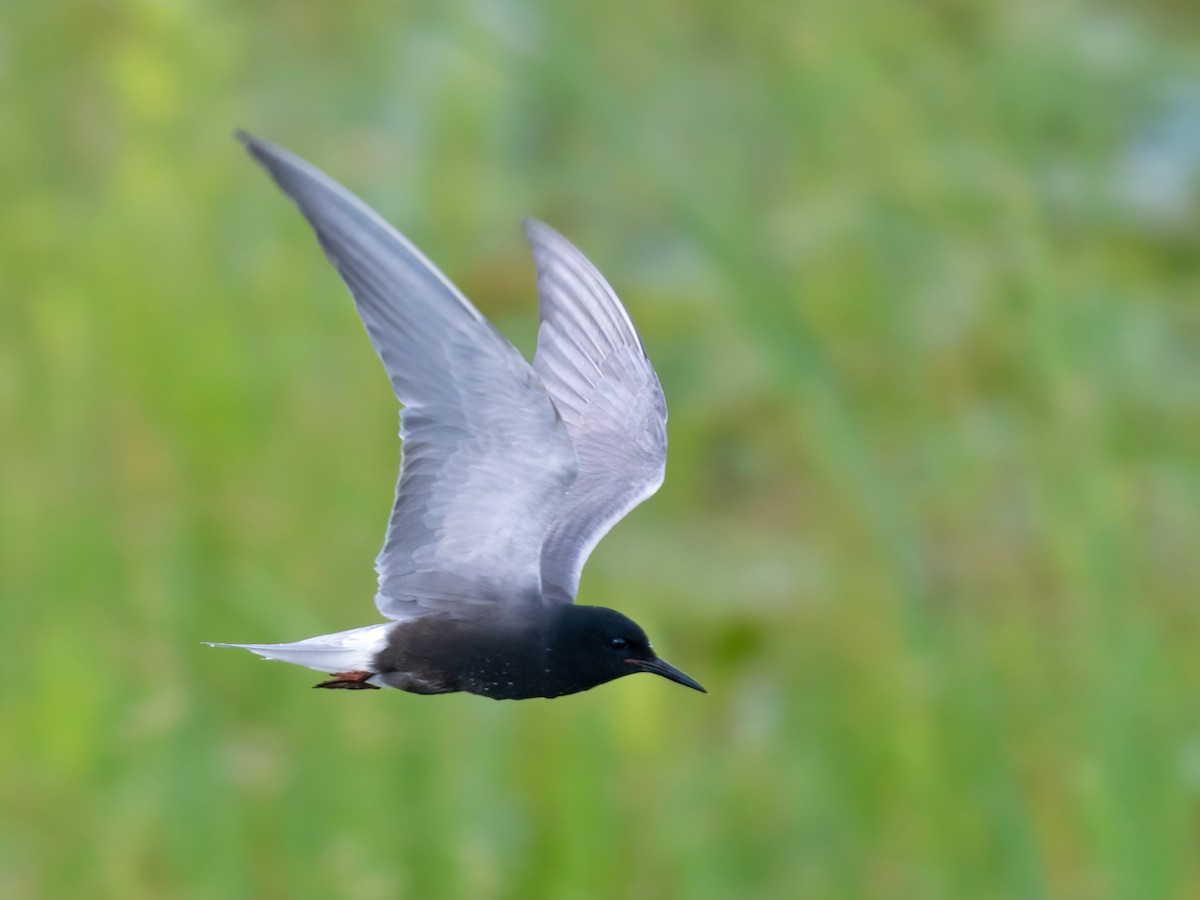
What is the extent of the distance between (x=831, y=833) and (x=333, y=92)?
3238 mm

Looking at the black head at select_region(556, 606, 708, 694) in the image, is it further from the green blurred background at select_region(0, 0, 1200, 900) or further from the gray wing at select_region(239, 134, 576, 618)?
the green blurred background at select_region(0, 0, 1200, 900)

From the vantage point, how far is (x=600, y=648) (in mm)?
1451

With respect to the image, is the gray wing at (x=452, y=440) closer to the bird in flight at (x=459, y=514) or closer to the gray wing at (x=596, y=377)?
the bird in flight at (x=459, y=514)

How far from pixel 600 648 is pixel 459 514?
14 cm

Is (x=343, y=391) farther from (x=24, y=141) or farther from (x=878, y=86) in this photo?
(x=24, y=141)

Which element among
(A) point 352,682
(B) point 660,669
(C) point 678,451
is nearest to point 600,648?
(B) point 660,669

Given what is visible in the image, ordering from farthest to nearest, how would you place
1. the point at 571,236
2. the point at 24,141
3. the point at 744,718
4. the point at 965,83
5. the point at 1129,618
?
the point at 24,141, the point at 571,236, the point at 965,83, the point at 744,718, the point at 1129,618

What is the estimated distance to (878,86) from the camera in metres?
3.70

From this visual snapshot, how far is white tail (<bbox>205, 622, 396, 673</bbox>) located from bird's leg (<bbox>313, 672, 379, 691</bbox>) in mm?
11

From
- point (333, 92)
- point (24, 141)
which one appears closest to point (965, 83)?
point (333, 92)

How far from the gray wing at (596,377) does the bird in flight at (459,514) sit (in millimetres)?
263

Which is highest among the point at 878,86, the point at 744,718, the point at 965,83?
the point at 965,83

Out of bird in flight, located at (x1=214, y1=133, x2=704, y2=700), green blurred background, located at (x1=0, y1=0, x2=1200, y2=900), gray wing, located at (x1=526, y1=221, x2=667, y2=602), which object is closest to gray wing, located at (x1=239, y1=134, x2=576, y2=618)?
bird in flight, located at (x1=214, y1=133, x2=704, y2=700)

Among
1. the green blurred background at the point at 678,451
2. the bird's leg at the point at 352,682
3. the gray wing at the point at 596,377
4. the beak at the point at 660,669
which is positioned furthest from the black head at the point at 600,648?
the green blurred background at the point at 678,451
